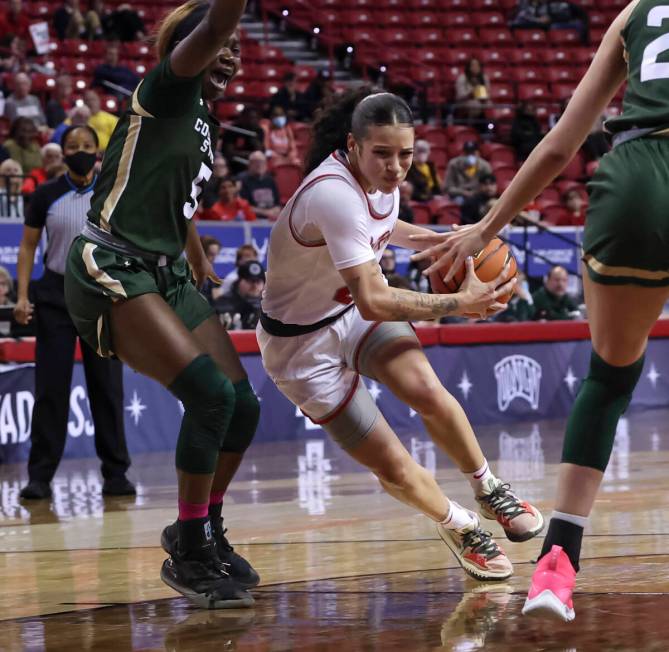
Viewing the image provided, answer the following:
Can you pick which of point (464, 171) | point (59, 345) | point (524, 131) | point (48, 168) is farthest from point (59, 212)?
point (524, 131)

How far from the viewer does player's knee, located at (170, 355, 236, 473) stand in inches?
161

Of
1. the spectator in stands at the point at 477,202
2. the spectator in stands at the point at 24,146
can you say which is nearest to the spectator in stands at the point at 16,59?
the spectator in stands at the point at 24,146

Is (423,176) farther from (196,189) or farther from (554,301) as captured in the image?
(196,189)

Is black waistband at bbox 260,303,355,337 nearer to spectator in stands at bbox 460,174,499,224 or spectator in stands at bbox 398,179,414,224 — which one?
spectator in stands at bbox 398,179,414,224

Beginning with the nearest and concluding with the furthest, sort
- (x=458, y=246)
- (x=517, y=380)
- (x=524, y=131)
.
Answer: (x=458, y=246)
(x=517, y=380)
(x=524, y=131)

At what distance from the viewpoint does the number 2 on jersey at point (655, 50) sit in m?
3.21

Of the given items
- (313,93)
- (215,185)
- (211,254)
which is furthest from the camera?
(313,93)

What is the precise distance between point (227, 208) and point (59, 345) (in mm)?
5410

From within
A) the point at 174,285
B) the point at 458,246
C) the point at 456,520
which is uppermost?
Answer: the point at 458,246

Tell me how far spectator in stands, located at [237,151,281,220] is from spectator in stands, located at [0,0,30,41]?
4.63m

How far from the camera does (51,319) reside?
738cm

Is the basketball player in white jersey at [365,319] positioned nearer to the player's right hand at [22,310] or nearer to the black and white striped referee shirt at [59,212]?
the black and white striped referee shirt at [59,212]

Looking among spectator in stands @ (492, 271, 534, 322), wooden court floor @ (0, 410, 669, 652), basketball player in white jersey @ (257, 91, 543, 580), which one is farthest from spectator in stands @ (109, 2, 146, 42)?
basketball player in white jersey @ (257, 91, 543, 580)

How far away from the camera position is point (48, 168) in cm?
902
